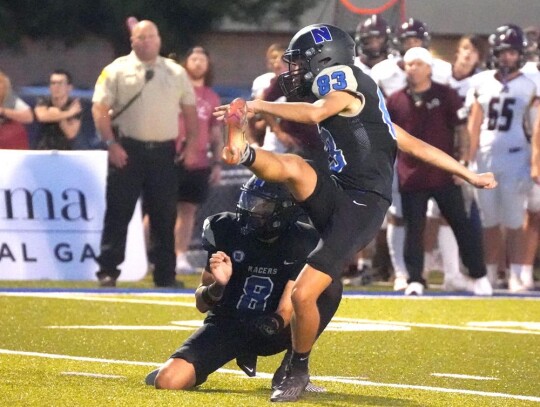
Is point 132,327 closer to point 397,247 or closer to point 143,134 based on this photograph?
point 143,134

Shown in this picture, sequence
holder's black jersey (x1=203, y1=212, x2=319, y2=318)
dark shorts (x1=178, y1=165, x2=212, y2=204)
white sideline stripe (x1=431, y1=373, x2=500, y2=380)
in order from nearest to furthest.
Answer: holder's black jersey (x1=203, y1=212, x2=319, y2=318), white sideline stripe (x1=431, y1=373, x2=500, y2=380), dark shorts (x1=178, y1=165, x2=212, y2=204)

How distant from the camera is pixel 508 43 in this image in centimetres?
1450

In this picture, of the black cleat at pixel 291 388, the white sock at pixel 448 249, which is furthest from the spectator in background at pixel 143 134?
the black cleat at pixel 291 388

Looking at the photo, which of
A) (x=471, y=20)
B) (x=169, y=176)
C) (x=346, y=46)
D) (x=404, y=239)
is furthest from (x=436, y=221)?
(x=471, y=20)

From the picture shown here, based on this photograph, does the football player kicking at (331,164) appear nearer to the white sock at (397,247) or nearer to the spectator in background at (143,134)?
the spectator in background at (143,134)

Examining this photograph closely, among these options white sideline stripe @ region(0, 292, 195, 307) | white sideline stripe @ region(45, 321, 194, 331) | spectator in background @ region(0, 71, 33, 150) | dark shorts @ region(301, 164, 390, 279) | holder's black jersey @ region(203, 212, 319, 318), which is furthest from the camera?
spectator in background @ region(0, 71, 33, 150)

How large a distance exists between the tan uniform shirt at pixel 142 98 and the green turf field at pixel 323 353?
1.33 m

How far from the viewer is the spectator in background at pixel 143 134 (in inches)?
543

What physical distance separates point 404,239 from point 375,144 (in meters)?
6.35

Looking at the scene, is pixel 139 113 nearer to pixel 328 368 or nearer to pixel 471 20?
pixel 328 368

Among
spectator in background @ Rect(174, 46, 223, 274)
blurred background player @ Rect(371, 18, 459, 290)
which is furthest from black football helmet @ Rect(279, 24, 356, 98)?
spectator in background @ Rect(174, 46, 223, 274)

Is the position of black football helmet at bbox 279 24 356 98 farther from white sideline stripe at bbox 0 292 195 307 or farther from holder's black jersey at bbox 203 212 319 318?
white sideline stripe at bbox 0 292 195 307

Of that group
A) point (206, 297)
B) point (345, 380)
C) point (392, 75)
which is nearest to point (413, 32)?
point (392, 75)

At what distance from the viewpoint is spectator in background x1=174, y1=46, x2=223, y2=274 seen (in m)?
15.5
